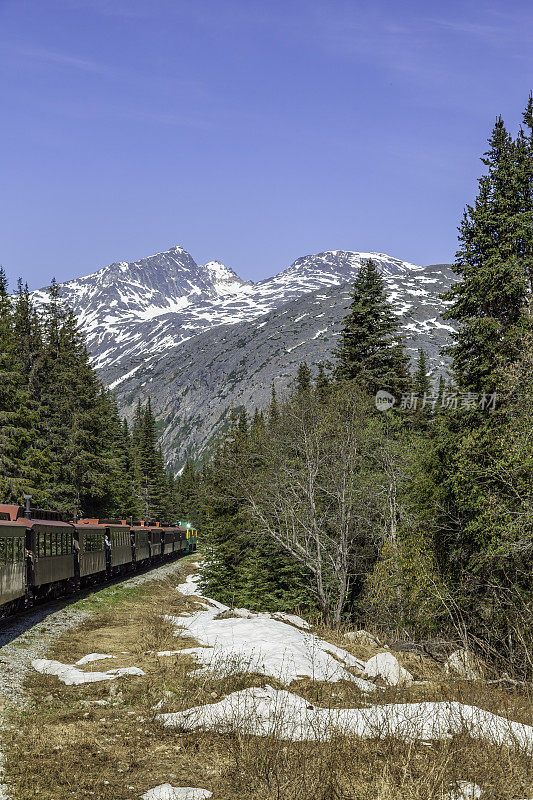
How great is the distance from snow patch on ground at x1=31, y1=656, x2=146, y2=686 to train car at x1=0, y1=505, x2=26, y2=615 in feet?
17.4

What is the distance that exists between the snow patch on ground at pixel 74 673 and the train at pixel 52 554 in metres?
5.33

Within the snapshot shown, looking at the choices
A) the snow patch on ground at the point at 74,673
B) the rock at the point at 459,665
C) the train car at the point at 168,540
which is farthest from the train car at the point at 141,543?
the snow patch on ground at the point at 74,673

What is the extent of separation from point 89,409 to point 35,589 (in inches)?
1229

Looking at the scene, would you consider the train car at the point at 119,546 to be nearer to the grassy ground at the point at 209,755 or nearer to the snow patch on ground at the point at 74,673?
the snow patch on ground at the point at 74,673

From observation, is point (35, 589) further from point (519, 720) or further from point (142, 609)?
point (519, 720)

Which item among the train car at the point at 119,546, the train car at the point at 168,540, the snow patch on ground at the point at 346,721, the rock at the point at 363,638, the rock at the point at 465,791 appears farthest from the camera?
the train car at the point at 168,540

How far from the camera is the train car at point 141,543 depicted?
153 ft

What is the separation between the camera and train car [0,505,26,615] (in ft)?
59.9

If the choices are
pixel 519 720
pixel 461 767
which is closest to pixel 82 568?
pixel 519 720

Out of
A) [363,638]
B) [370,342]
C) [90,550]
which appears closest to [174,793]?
[363,638]

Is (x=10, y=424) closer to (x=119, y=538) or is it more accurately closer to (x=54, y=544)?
(x=119, y=538)

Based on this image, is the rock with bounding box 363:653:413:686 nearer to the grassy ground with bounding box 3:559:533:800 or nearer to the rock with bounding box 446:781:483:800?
the grassy ground with bounding box 3:559:533:800

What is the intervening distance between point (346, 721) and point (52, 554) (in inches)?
734

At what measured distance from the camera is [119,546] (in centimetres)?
4059
